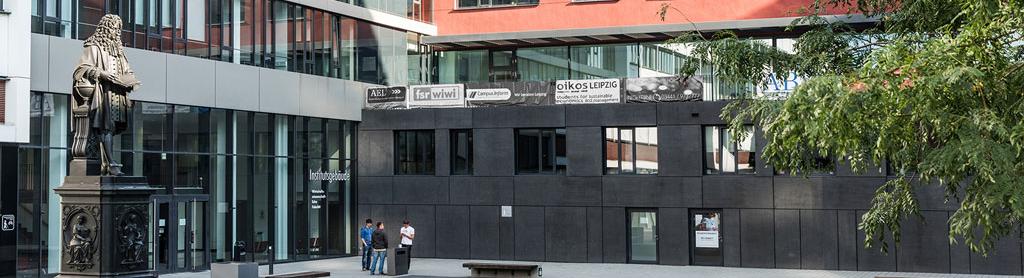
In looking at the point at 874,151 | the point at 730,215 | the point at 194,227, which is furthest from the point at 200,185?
the point at 874,151

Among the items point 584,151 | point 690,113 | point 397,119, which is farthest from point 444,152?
point 690,113

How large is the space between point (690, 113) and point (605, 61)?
14.3ft

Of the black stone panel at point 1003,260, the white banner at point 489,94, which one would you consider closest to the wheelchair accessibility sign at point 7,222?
the white banner at point 489,94

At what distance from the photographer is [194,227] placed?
30875 mm

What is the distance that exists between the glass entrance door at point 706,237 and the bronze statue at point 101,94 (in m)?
24.7

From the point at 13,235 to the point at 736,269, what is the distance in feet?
59.3

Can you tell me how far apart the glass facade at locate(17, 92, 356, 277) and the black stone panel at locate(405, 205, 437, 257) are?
2290mm

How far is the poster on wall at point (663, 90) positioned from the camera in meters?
33.3

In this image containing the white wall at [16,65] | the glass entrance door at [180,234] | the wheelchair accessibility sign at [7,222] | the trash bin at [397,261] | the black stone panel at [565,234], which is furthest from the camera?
the black stone panel at [565,234]

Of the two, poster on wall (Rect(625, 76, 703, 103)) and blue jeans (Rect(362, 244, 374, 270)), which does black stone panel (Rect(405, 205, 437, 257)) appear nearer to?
blue jeans (Rect(362, 244, 374, 270))

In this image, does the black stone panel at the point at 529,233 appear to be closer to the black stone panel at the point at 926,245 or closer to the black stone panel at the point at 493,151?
the black stone panel at the point at 493,151

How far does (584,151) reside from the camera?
1369 inches

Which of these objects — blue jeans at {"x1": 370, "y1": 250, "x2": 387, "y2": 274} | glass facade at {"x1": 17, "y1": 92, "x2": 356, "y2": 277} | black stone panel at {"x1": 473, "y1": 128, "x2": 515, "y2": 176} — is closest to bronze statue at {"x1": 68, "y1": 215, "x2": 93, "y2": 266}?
glass facade at {"x1": 17, "y1": 92, "x2": 356, "y2": 277}

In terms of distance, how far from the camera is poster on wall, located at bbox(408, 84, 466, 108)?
36.6 metres
